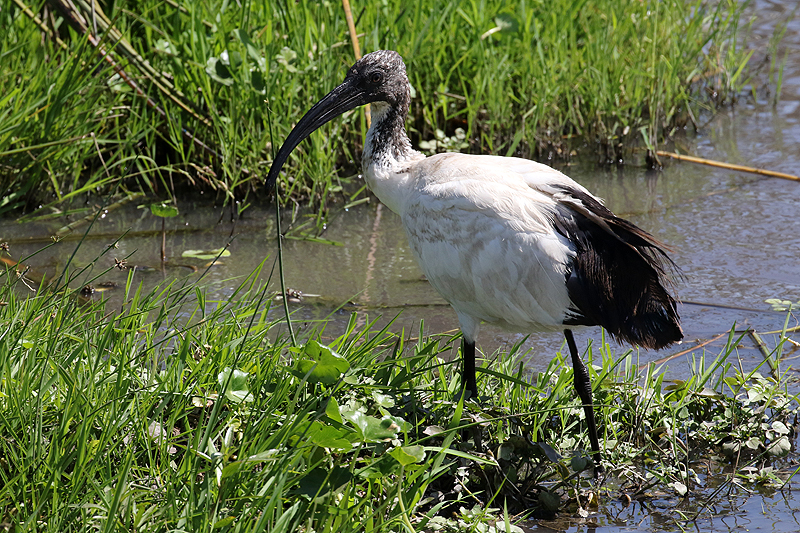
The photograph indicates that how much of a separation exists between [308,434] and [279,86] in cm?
303

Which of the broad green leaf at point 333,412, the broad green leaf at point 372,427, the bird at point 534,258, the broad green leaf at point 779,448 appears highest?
the bird at point 534,258

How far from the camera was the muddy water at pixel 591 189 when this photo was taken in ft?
13.3

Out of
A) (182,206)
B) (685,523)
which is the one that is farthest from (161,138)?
(685,523)

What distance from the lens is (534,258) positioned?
9.73 ft

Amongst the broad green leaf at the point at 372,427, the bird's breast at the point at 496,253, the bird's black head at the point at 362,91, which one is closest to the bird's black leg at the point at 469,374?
the bird's breast at the point at 496,253

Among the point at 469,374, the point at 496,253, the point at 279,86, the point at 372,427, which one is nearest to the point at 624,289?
the point at 496,253

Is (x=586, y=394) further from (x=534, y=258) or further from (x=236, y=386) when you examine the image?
(x=236, y=386)

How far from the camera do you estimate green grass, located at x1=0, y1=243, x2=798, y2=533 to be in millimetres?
2252

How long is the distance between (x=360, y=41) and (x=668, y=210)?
2113mm

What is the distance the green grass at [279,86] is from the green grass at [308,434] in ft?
6.20

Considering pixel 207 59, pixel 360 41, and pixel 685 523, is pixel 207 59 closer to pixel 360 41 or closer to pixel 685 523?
pixel 360 41

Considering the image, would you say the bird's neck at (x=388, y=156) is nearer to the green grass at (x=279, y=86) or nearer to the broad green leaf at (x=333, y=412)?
the broad green leaf at (x=333, y=412)

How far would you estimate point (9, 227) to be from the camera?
4938 millimetres

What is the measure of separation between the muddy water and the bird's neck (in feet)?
1.98
